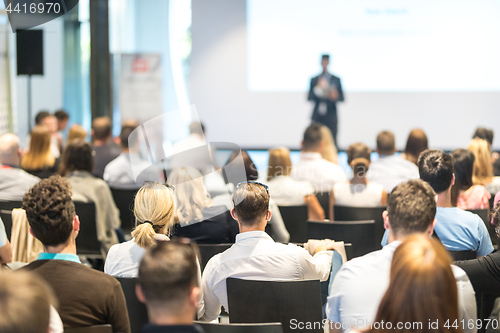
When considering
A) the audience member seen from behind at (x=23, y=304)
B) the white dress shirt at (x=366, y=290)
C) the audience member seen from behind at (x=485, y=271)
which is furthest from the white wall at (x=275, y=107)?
the audience member seen from behind at (x=23, y=304)

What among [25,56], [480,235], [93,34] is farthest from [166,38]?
[480,235]

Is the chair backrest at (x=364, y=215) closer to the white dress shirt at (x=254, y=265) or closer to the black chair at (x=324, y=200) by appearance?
the black chair at (x=324, y=200)

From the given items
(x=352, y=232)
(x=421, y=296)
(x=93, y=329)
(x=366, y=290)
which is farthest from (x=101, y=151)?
(x=421, y=296)

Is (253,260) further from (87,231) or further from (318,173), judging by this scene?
(318,173)

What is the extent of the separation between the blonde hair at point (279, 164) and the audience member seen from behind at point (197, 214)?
3.38 feet

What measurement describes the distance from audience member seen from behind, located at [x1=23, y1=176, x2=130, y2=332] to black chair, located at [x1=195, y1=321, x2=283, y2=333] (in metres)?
0.35

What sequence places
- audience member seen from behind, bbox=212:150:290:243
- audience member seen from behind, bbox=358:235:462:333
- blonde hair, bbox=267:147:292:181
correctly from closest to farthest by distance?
audience member seen from behind, bbox=358:235:462:333 → audience member seen from behind, bbox=212:150:290:243 → blonde hair, bbox=267:147:292:181

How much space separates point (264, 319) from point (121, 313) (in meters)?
0.57

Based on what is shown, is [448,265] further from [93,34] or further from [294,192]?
[93,34]

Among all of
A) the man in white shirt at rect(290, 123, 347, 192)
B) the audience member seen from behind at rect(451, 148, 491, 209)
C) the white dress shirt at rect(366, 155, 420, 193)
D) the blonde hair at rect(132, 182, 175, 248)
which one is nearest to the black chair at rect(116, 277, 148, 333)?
the blonde hair at rect(132, 182, 175, 248)

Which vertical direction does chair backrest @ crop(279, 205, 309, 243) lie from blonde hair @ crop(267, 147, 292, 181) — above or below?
below

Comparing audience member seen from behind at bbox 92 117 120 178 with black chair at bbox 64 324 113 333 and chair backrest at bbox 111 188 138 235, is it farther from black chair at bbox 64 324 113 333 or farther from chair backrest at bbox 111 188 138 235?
black chair at bbox 64 324 113 333

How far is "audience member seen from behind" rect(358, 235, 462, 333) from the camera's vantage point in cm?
111

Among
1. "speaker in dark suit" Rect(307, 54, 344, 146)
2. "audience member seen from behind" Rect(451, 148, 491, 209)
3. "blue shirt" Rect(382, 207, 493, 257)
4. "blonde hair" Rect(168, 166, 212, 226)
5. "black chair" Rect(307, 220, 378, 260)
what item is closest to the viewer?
"blue shirt" Rect(382, 207, 493, 257)
